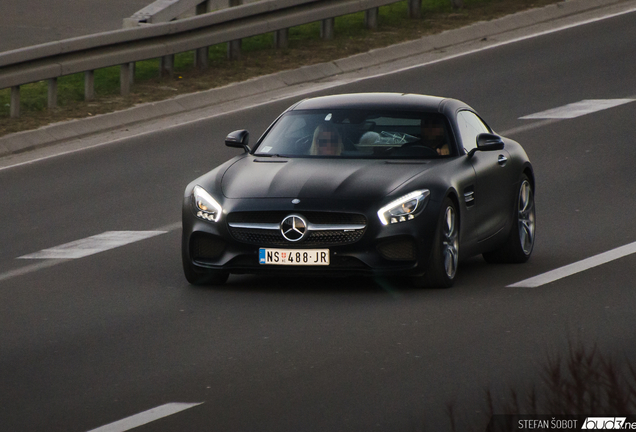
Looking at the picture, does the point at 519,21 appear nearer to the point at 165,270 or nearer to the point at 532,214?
the point at 532,214

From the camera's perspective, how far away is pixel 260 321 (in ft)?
31.5

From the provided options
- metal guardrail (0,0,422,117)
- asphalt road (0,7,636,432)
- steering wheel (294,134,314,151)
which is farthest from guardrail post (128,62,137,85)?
steering wheel (294,134,314,151)

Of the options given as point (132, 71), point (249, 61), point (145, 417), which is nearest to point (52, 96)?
point (132, 71)

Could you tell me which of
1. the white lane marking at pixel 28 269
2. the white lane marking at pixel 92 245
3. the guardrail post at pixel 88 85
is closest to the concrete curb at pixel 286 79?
the guardrail post at pixel 88 85

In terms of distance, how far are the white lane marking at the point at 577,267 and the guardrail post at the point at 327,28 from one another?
11.7 m

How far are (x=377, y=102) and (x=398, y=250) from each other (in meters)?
1.82

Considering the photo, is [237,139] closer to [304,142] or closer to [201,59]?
[304,142]

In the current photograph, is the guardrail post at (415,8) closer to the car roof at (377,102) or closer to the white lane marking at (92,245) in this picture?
the white lane marking at (92,245)

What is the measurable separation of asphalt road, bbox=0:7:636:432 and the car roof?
4.60 ft

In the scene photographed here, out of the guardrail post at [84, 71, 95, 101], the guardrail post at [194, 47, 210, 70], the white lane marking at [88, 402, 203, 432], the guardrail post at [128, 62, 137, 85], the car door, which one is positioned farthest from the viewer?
the guardrail post at [194, 47, 210, 70]

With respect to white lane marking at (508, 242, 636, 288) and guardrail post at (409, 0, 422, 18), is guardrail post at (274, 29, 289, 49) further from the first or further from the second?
white lane marking at (508, 242, 636, 288)

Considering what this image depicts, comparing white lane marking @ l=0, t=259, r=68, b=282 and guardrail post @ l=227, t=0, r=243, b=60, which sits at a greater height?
white lane marking @ l=0, t=259, r=68, b=282

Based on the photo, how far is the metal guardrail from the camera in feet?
60.6

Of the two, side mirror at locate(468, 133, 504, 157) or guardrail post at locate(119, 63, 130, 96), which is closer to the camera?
side mirror at locate(468, 133, 504, 157)
